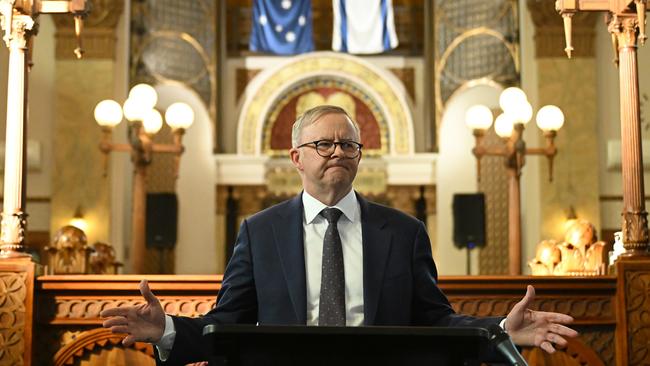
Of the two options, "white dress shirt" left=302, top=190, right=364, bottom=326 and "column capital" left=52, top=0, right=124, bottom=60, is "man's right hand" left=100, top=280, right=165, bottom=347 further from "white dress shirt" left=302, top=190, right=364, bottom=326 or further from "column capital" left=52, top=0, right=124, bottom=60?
"column capital" left=52, top=0, right=124, bottom=60

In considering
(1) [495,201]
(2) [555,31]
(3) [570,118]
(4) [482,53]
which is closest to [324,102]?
(4) [482,53]

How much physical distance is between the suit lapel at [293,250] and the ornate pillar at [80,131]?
9.85 meters

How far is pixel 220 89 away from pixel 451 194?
3.89 metres

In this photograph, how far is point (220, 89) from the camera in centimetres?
1620

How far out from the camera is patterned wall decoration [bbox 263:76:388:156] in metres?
16.2

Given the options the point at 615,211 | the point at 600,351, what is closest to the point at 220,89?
the point at 615,211

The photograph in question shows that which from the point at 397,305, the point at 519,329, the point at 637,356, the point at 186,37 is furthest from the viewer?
the point at 186,37

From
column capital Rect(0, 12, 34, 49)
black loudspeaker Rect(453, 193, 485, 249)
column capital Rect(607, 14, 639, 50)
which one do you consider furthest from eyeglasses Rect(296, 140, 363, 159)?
black loudspeaker Rect(453, 193, 485, 249)

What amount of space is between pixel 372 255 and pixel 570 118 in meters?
10.4

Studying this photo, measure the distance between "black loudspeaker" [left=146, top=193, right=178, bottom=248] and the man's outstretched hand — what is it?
37.5 feet

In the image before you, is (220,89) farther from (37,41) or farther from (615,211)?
(615,211)

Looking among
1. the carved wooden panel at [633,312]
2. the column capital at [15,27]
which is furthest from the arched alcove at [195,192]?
the carved wooden panel at [633,312]

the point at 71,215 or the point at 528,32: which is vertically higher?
the point at 528,32

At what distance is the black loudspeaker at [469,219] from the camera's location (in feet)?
47.1
